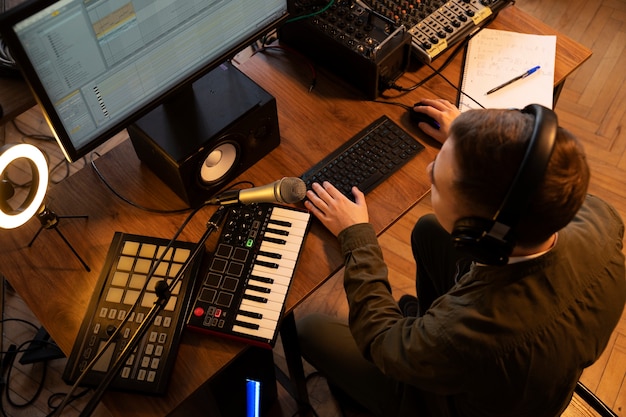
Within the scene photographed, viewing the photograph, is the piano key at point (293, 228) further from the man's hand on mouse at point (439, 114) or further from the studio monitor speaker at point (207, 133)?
the man's hand on mouse at point (439, 114)

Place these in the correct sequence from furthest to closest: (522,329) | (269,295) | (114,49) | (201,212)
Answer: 1. (201,212)
2. (269,295)
3. (114,49)
4. (522,329)

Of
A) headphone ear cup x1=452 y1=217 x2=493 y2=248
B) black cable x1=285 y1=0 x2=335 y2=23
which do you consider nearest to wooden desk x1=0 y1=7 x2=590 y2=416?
black cable x1=285 y1=0 x2=335 y2=23

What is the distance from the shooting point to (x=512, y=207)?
2.86ft

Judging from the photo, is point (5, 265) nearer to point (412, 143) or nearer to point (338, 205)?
point (338, 205)

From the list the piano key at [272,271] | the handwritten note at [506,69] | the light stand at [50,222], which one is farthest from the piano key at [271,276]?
the handwritten note at [506,69]

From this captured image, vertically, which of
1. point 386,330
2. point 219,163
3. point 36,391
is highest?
point 219,163

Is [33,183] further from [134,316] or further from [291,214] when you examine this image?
[291,214]

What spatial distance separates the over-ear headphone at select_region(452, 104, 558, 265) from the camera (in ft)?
2.79

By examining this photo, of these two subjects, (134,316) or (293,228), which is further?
(293,228)

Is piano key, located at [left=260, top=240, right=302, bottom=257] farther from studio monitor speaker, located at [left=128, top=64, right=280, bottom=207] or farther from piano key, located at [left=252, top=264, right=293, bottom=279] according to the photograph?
studio monitor speaker, located at [left=128, top=64, right=280, bottom=207]

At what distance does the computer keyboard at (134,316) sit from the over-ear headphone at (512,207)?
0.56m

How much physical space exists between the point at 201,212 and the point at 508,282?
669 millimetres

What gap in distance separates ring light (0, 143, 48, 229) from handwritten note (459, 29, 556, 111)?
0.96m

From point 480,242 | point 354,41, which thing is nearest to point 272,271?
point 480,242
